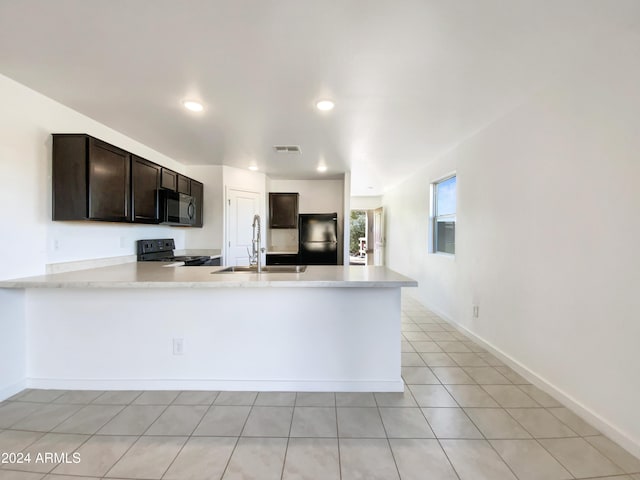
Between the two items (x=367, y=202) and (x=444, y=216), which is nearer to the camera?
(x=444, y=216)

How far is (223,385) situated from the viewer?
7.43 feet

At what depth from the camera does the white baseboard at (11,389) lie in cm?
210

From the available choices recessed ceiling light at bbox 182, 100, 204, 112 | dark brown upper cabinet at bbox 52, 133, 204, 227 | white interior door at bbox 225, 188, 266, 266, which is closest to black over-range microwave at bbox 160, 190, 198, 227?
dark brown upper cabinet at bbox 52, 133, 204, 227

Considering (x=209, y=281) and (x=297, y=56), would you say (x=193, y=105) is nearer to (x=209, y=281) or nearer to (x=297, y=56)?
(x=297, y=56)

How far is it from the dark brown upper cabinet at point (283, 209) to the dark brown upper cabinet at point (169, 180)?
202cm

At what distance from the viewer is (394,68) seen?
197 centimetres

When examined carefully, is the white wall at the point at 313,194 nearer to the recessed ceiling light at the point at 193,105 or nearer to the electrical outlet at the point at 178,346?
the recessed ceiling light at the point at 193,105

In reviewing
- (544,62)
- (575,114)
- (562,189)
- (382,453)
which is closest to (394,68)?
(544,62)

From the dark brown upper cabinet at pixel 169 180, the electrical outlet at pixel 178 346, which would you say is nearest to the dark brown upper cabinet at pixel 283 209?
the dark brown upper cabinet at pixel 169 180

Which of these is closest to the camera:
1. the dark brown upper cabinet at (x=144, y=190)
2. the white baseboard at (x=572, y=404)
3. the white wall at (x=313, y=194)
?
the white baseboard at (x=572, y=404)

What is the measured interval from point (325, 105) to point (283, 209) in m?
3.29

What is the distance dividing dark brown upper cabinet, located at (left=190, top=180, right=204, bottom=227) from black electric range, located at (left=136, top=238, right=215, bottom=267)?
1.69 ft

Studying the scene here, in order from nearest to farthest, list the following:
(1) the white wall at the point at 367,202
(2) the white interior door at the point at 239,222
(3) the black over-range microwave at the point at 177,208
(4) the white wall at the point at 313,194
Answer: (3) the black over-range microwave at the point at 177,208 < (2) the white interior door at the point at 239,222 < (4) the white wall at the point at 313,194 < (1) the white wall at the point at 367,202

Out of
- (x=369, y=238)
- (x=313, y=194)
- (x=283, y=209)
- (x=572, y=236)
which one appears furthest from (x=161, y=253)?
(x=369, y=238)
